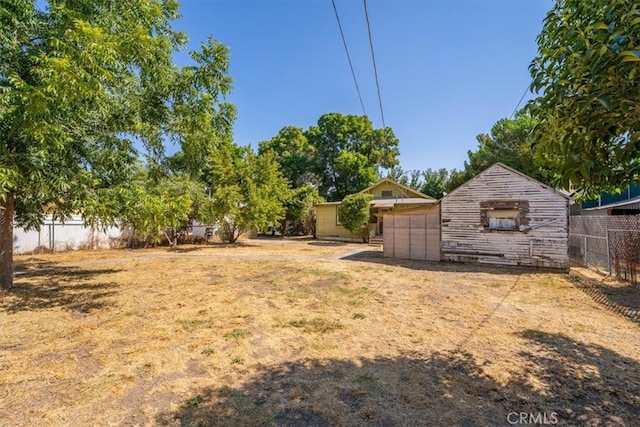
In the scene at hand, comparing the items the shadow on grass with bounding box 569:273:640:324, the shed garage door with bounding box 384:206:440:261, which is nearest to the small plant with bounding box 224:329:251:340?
the shadow on grass with bounding box 569:273:640:324

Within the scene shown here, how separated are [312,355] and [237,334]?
4.79 feet

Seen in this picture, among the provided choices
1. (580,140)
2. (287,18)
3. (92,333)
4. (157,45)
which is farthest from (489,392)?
(287,18)

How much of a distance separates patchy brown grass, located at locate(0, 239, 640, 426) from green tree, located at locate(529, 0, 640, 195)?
2448mm

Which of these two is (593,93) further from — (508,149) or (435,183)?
(435,183)

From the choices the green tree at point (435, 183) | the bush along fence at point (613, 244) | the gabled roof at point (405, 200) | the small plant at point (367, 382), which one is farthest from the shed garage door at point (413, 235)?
the green tree at point (435, 183)

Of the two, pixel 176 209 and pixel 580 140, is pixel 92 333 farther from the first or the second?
pixel 580 140

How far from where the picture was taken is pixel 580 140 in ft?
6.85

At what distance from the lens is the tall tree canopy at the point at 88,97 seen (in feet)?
15.6

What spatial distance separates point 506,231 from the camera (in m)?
12.5

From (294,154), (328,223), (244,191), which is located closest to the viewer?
(244,191)

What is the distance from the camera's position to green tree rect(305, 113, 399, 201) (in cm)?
3603

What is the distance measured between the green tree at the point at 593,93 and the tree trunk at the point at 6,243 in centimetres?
957

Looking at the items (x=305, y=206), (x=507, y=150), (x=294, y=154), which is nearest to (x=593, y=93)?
(x=305, y=206)

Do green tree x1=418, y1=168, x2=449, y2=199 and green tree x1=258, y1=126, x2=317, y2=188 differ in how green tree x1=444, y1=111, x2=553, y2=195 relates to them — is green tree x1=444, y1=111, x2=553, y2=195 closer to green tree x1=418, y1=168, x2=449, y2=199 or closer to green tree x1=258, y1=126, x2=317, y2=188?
green tree x1=418, y1=168, x2=449, y2=199
